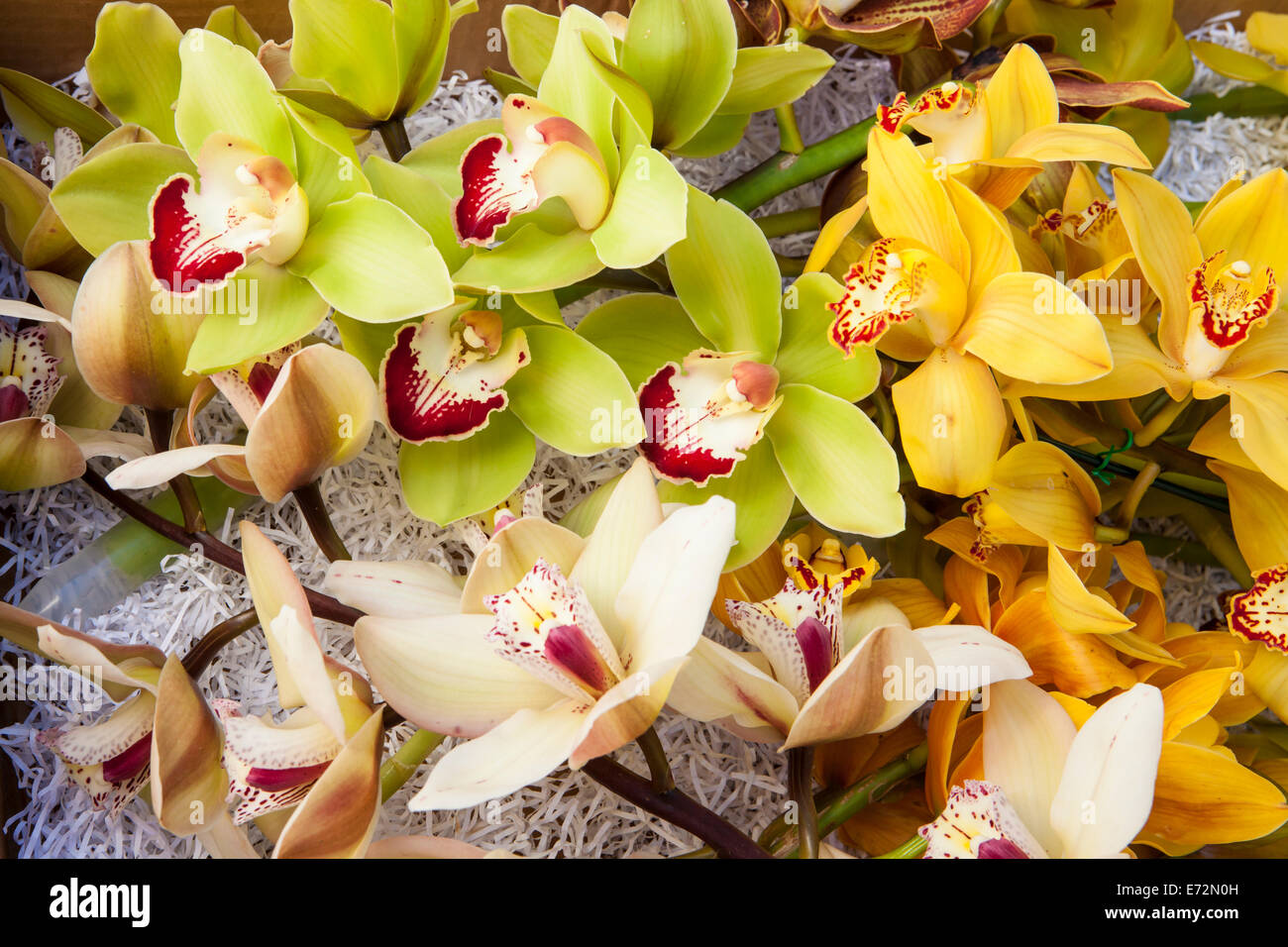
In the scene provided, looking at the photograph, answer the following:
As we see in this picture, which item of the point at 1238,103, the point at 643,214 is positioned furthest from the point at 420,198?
the point at 1238,103

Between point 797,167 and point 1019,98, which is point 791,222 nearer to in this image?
point 797,167

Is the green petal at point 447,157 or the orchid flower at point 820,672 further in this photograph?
the green petal at point 447,157

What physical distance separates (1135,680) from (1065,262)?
1.00ft

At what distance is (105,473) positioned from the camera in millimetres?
768

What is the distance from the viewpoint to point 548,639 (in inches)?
19.8

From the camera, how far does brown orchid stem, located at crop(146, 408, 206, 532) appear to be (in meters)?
0.65

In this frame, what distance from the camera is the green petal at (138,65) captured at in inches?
27.3

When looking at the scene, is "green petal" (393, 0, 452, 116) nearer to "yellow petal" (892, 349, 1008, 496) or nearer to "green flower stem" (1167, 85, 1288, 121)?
"yellow petal" (892, 349, 1008, 496)

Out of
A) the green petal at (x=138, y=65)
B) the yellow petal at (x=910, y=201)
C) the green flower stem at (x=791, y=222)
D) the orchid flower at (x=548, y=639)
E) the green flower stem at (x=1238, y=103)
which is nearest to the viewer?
the orchid flower at (x=548, y=639)

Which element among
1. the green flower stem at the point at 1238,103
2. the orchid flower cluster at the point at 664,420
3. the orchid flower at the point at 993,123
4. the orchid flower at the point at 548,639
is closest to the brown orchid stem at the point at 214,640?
the orchid flower cluster at the point at 664,420

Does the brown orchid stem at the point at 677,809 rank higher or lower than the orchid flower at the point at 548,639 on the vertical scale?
lower

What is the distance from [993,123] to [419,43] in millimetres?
404

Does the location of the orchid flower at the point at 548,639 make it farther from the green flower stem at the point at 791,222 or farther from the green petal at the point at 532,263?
the green flower stem at the point at 791,222
